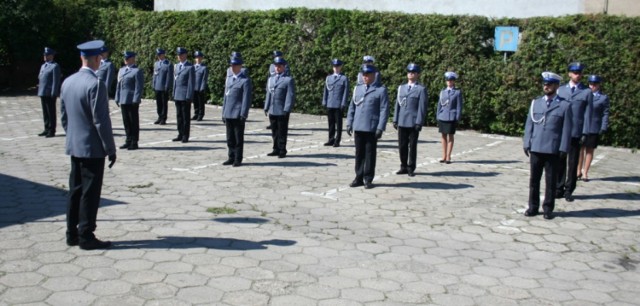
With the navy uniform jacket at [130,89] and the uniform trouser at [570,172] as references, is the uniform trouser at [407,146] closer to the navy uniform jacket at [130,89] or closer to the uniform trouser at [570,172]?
the uniform trouser at [570,172]

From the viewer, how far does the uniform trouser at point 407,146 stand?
1074cm

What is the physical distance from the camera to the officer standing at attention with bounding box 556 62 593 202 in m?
9.40

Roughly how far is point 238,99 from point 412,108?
301cm

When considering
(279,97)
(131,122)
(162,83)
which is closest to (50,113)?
(131,122)

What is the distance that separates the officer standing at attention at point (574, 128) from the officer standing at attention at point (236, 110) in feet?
16.8

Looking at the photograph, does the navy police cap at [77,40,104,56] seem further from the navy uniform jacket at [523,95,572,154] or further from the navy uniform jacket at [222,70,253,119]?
the navy uniform jacket at [523,95,572,154]

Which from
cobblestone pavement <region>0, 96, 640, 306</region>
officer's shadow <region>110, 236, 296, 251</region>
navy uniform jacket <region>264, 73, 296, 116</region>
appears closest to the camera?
cobblestone pavement <region>0, 96, 640, 306</region>

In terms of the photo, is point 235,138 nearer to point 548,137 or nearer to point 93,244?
point 93,244

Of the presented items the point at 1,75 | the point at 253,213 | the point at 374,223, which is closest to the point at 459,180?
the point at 374,223

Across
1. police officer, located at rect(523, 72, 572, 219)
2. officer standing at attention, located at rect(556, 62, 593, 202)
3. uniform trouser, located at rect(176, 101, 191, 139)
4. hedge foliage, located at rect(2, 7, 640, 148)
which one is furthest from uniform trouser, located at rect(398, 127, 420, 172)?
hedge foliage, located at rect(2, 7, 640, 148)

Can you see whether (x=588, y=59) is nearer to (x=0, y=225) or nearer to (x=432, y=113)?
(x=432, y=113)

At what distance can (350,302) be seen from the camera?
17.3 ft

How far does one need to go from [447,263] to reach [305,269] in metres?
1.46

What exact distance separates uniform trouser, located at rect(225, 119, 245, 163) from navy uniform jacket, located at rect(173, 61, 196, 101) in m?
2.62
